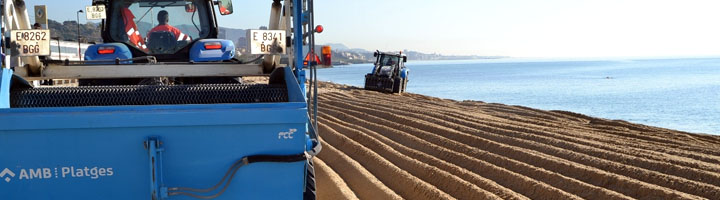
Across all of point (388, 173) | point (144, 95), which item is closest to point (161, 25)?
point (144, 95)

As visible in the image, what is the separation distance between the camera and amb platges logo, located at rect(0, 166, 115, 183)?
368cm

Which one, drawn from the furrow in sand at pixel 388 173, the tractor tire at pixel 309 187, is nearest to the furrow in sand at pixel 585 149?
the furrow in sand at pixel 388 173

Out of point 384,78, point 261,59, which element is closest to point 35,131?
point 261,59

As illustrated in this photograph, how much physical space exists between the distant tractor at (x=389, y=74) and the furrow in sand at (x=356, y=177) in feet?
54.9

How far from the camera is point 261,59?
567 centimetres

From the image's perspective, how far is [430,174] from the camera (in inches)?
314

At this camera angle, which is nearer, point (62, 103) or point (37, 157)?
point (37, 157)

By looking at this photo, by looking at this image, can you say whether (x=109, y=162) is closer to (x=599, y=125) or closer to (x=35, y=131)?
(x=35, y=131)

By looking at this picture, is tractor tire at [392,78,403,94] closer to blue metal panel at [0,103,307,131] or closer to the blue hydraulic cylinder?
the blue hydraulic cylinder

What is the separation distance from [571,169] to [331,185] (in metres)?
2.53

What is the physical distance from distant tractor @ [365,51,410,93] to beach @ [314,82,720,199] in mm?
13604

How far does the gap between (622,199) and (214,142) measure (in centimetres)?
408

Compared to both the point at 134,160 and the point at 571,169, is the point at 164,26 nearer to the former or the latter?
the point at 134,160

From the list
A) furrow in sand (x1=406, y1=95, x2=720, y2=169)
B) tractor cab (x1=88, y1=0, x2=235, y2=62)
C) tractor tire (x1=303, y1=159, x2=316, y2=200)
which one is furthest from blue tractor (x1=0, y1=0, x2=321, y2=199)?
furrow in sand (x1=406, y1=95, x2=720, y2=169)
